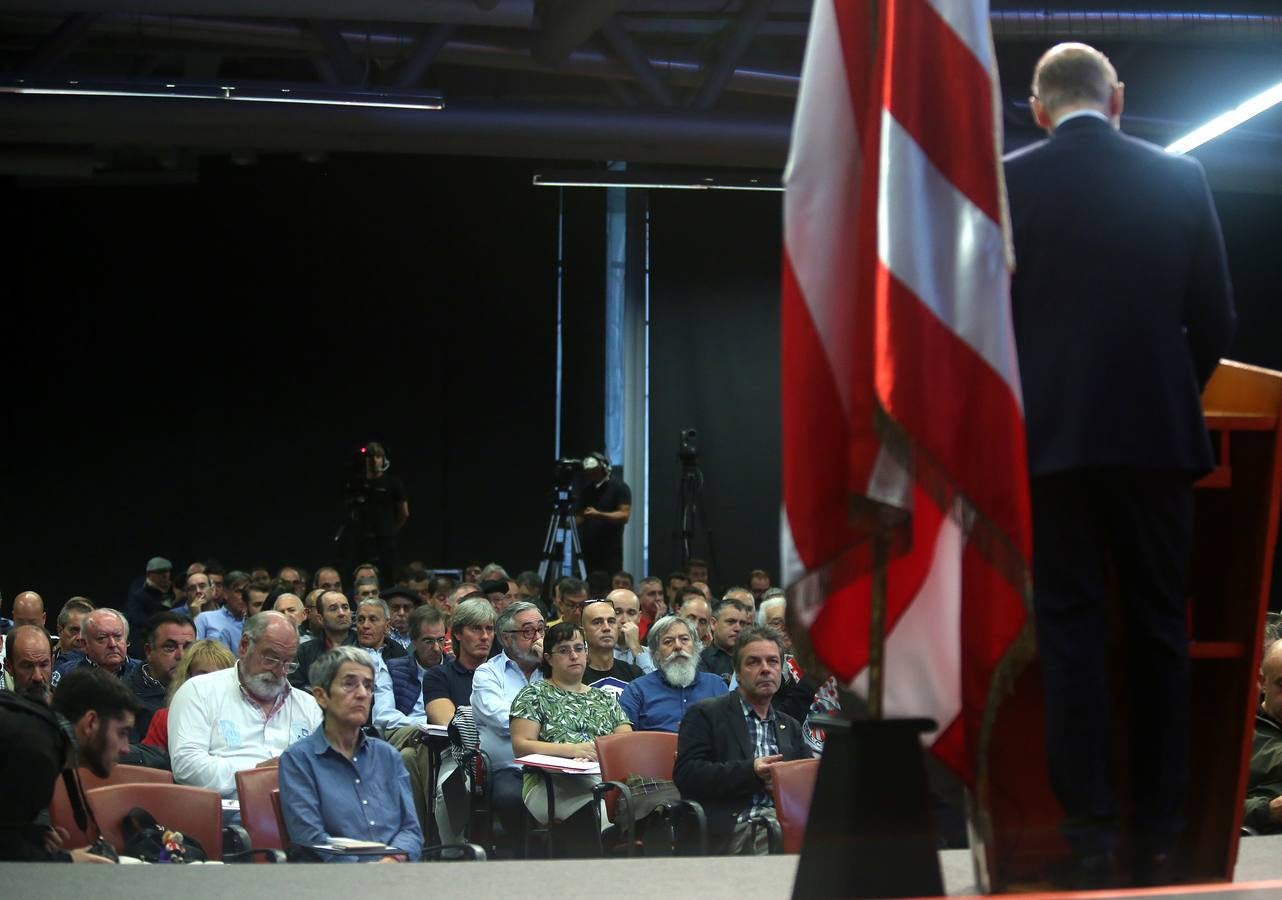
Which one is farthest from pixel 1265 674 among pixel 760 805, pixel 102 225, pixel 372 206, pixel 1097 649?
pixel 102 225

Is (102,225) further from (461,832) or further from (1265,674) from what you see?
(1265,674)

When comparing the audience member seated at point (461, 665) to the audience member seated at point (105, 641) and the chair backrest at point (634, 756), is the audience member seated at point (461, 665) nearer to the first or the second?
the chair backrest at point (634, 756)

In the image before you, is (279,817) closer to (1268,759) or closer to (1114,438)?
(1268,759)

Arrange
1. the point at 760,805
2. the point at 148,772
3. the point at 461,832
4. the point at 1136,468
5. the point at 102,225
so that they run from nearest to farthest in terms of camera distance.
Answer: the point at 1136,468 → the point at 148,772 → the point at 760,805 → the point at 461,832 → the point at 102,225

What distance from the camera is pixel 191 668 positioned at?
16.6ft

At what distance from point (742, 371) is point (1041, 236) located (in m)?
11.7

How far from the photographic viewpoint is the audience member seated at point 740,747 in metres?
4.51

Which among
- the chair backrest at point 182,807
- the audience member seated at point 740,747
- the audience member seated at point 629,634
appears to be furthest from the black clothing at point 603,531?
the chair backrest at point 182,807

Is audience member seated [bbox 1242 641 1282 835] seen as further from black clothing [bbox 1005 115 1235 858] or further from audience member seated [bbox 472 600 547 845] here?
black clothing [bbox 1005 115 1235 858]

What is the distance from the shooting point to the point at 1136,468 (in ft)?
5.79

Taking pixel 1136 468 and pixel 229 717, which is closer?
pixel 1136 468

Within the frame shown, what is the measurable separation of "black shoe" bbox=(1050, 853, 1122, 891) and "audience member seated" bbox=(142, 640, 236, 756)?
3.70m

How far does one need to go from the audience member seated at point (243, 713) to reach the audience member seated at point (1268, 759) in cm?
287

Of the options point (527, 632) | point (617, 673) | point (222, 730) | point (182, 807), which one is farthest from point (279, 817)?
point (617, 673)
